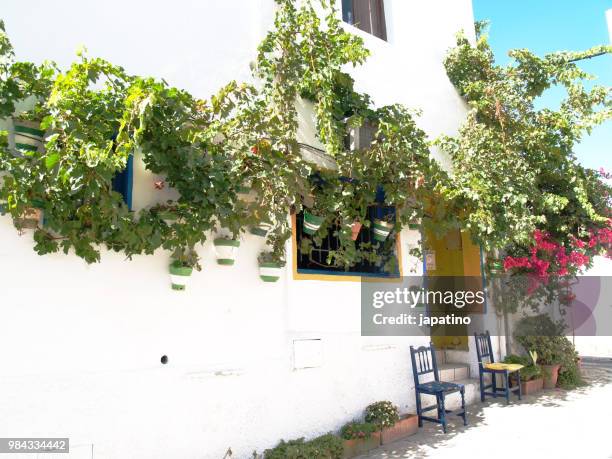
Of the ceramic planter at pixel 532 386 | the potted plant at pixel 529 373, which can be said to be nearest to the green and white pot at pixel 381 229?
the potted plant at pixel 529 373

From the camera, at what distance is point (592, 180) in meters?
8.22

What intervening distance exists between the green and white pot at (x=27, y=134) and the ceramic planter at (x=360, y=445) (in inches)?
161

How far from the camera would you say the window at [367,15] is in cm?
754

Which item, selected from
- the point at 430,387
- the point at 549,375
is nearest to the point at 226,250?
the point at 430,387

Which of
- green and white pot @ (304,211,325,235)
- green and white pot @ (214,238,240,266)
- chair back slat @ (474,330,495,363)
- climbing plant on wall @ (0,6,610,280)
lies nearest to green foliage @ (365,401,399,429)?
climbing plant on wall @ (0,6,610,280)

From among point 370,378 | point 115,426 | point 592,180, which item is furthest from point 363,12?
point 115,426

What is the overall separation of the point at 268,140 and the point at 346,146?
163 cm

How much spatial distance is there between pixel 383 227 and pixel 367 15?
3717 millimetres

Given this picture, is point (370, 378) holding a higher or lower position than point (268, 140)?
lower

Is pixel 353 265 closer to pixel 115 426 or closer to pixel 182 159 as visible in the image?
pixel 182 159

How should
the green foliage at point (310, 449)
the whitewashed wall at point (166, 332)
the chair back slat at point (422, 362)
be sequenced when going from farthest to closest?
the chair back slat at point (422, 362)
the green foliage at point (310, 449)
the whitewashed wall at point (166, 332)

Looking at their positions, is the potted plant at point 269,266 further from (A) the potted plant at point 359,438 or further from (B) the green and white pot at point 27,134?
(B) the green and white pot at point 27,134

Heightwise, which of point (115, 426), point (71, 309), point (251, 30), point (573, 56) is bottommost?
point (115, 426)

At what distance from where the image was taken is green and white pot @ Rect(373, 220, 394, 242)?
245 inches
